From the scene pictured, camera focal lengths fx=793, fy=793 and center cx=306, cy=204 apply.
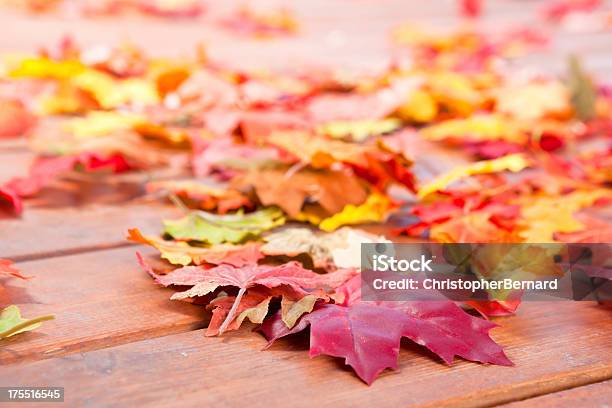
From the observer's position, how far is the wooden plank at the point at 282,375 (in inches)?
25.2

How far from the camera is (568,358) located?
728 millimetres

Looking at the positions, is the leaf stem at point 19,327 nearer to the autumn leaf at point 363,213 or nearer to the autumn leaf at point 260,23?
the autumn leaf at point 363,213

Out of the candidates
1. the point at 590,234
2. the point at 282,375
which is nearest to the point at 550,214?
the point at 590,234

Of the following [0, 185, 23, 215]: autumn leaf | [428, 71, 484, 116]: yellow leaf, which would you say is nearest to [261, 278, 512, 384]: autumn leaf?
[0, 185, 23, 215]: autumn leaf

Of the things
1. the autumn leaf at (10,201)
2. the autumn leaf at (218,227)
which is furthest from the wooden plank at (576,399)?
the autumn leaf at (10,201)

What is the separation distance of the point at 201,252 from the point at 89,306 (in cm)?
15

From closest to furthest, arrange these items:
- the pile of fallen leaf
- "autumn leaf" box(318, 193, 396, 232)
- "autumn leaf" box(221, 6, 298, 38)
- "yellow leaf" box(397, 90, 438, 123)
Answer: the pile of fallen leaf
"autumn leaf" box(318, 193, 396, 232)
"yellow leaf" box(397, 90, 438, 123)
"autumn leaf" box(221, 6, 298, 38)

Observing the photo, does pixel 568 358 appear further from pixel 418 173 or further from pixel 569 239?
pixel 418 173

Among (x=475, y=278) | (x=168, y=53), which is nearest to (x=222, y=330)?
(x=475, y=278)

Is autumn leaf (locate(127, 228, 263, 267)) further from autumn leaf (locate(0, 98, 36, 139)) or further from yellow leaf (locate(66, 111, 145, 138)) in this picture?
autumn leaf (locate(0, 98, 36, 139))

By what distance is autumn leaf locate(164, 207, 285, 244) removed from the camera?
925 mm

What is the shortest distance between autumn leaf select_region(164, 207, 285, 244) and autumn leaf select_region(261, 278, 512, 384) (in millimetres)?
200

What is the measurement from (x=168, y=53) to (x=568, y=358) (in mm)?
1945

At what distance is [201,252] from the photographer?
0.88m
